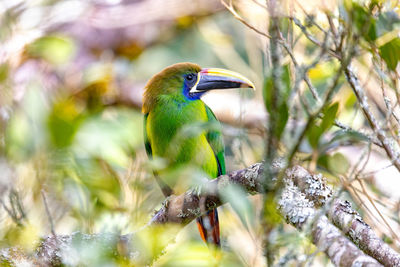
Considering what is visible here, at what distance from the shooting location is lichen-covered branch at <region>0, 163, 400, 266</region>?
160 centimetres

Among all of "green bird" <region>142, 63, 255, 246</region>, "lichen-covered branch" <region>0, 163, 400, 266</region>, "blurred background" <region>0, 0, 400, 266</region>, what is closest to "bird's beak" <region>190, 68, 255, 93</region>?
"green bird" <region>142, 63, 255, 246</region>

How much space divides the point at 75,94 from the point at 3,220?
8.25 feet

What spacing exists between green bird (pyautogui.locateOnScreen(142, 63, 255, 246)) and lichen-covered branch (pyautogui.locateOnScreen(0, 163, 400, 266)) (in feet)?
2.88

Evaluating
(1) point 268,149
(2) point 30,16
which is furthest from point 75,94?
(1) point 268,149

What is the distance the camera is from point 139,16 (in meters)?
5.67

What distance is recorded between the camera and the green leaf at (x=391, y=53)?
205cm

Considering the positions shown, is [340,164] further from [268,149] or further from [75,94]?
[75,94]

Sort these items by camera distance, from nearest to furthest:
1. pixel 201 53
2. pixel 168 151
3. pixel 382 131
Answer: pixel 382 131, pixel 168 151, pixel 201 53

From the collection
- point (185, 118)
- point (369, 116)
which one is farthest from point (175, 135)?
point (369, 116)

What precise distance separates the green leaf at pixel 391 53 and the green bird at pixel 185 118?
1.30m

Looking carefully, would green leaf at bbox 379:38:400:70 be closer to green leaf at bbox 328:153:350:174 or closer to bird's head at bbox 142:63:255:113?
green leaf at bbox 328:153:350:174

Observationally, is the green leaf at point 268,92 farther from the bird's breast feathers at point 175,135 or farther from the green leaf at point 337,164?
the bird's breast feathers at point 175,135

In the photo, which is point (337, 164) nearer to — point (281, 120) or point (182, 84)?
point (281, 120)

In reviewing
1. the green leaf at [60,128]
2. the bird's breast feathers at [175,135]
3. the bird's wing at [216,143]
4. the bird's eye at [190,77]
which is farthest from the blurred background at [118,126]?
the bird's eye at [190,77]
